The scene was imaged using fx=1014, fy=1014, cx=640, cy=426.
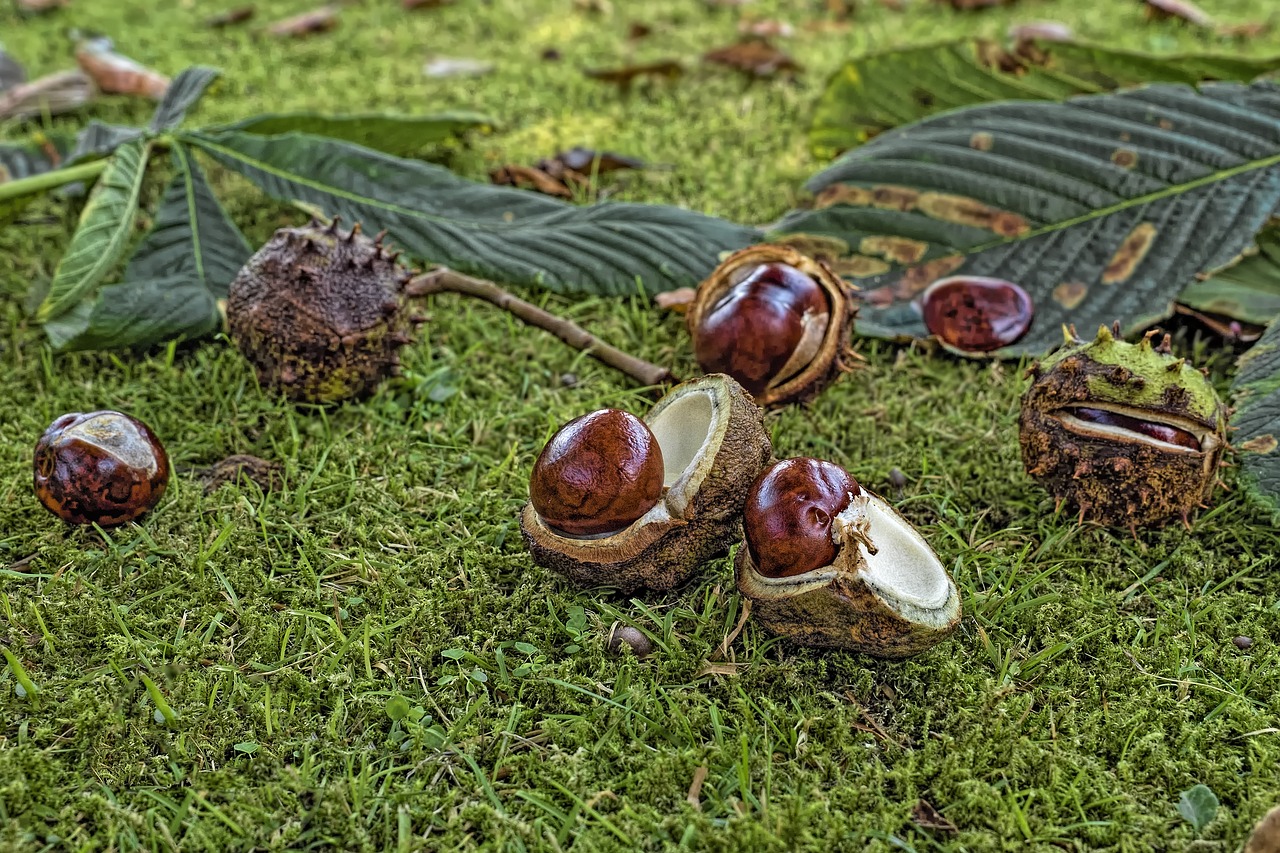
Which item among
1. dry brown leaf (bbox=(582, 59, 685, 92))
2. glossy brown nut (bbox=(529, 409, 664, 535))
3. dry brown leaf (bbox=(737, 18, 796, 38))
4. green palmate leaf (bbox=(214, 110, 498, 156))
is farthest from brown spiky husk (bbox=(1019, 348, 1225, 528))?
dry brown leaf (bbox=(737, 18, 796, 38))

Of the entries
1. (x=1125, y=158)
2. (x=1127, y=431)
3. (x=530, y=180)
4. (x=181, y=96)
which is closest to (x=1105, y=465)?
(x=1127, y=431)

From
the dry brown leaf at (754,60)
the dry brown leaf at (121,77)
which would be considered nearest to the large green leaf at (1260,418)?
the dry brown leaf at (754,60)

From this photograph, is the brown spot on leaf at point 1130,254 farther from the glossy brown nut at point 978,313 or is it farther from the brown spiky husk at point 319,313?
the brown spiky husk at point 319,313

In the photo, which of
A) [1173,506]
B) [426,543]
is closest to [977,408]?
[1173,506]

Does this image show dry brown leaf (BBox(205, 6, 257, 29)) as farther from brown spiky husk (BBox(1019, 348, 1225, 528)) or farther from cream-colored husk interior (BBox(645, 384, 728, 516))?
brown spiky husk (BBox(1019, 348, 1225, 528))

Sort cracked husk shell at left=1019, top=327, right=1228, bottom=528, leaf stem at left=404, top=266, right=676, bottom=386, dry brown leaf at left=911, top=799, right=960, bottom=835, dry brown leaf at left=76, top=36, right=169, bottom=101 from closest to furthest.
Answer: dry brown leaf at left=911, top=799, right=960, bottom=835, cracked husk shell at left=1019, top=327, right=1228, bottom=528, leaf stem at left=404, top=266, right=676, bottom=386, dry brown leaf at left=76, top=36, right=169, bottom=101

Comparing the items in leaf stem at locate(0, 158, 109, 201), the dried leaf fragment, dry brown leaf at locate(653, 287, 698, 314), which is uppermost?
leaf stem at locate(0, 158, 109, 201)
